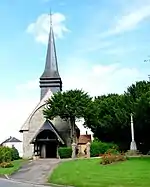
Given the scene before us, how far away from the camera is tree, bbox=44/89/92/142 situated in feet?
172

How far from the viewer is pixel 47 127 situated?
5531 cm

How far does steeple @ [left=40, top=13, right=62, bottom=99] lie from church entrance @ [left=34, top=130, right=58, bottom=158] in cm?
950

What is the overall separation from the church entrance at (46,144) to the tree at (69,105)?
320cm

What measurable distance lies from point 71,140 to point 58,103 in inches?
244

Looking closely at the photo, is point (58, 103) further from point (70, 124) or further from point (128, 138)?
point (128, 138)

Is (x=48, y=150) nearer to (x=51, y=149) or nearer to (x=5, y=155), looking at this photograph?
(x=51, y=149)

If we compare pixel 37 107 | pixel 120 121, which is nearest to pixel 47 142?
pixel 37 107

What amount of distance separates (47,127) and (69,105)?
5.44m

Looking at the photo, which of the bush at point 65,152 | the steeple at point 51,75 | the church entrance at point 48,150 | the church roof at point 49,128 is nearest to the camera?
the bush at point 65,152

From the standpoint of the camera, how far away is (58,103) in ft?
173

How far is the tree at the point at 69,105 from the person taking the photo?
172 feet

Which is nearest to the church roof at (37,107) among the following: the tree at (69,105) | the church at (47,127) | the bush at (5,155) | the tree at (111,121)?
the church at (47,127)

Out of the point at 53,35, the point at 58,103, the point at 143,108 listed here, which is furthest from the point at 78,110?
the point at 53,35

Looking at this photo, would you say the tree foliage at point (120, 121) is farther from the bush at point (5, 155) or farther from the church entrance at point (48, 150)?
the bush at point (5, 155)
